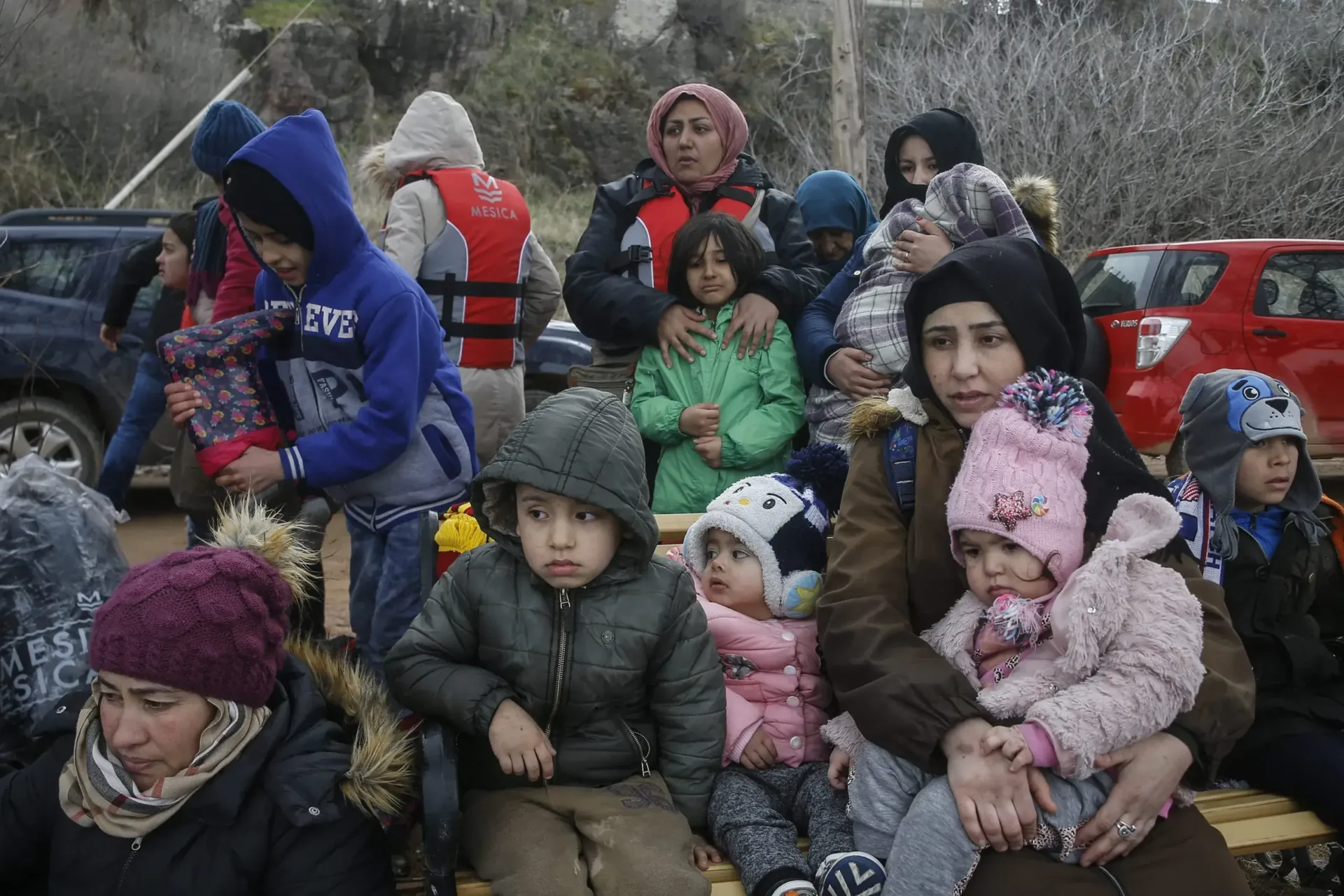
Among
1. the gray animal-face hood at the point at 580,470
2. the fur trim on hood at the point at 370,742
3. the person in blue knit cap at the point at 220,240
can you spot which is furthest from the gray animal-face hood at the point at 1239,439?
the person in blue knit cap at the point at 220,240

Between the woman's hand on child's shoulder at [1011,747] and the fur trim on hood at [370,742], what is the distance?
1167 mm

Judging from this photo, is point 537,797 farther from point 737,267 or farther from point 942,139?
point 942,139

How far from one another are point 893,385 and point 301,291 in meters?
1.81

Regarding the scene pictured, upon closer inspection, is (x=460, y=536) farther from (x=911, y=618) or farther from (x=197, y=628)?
(x=911, y=618)

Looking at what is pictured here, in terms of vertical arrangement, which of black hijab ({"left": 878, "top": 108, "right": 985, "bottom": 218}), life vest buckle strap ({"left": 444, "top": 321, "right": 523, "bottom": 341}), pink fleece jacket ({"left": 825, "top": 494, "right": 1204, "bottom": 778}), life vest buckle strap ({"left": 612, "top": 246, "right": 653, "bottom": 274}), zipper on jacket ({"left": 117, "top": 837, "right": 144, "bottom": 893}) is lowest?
zipper on jacket ({"left": 117, "top": 837, "right": 144, "bottom": 893})

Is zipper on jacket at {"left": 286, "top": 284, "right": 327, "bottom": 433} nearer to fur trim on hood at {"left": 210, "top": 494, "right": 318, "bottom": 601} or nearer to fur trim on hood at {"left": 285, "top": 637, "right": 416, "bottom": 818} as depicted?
fur trim on hood at {"left": 210, "top": 494, "right": 318, "bottom": 601}

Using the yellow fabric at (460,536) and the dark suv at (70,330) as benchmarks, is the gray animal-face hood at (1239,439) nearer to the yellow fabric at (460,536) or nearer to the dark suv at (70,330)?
the yellow fabric at (460,536)

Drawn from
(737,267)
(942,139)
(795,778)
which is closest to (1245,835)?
(795,778)

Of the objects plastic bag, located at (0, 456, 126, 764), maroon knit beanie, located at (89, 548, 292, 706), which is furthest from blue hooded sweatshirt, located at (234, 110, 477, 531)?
maroon knit beanie, located at (89, 548, 292, 706)

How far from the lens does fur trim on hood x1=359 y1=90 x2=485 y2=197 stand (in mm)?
4734

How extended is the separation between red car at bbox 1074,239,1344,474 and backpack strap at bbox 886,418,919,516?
611cm

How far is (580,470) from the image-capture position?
92.9 inches

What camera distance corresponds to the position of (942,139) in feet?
12.9

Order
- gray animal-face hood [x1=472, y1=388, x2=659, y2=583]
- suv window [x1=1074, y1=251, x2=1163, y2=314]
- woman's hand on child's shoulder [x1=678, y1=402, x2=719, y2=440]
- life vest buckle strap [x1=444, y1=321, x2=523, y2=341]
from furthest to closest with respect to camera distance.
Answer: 1. suv window [x1=1074, y1=251, x2=1163, y2=314]
2. life vest buckle strap [x1=444, y1=321, x2=523, y2=341]
3. woman's hand on child's shoulder [x1=678, y1=402, x2=719, y2=440]
4. gray animal-face hood [x1=472, y1=388, x2=659, y2=583]
